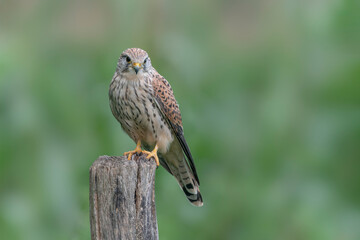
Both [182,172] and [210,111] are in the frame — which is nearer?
[182,172]

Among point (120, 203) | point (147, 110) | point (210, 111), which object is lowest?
point (120, 203)

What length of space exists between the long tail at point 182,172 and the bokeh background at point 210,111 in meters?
0.47

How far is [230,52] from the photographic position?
562 centimetres

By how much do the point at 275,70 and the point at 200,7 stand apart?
832mm

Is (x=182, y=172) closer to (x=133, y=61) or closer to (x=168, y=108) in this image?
(x=168, y=108)

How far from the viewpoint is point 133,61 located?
4246 mm

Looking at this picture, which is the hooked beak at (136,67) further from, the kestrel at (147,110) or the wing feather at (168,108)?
the wing feather at (168,108)

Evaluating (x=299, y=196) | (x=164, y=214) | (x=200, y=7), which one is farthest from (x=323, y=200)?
(x=200, y=7)

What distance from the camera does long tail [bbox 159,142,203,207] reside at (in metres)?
4.67

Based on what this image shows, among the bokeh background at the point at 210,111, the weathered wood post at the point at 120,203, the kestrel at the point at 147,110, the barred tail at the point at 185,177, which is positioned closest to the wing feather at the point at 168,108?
the kestrel at the point at 147,110

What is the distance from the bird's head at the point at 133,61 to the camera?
4238 mm

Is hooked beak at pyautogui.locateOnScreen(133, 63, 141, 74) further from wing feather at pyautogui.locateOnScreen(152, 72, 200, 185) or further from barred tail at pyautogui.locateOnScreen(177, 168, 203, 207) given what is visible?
barred tail at pyautogui.locateOnScreen(177, 168, 203, 207)

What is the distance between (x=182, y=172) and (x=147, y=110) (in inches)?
22.5

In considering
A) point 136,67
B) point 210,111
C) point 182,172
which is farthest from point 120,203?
point 210,111
